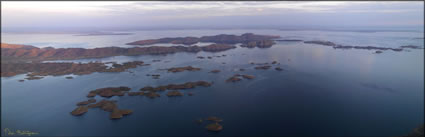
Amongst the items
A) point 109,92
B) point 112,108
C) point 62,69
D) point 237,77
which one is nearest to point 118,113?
point 112,108

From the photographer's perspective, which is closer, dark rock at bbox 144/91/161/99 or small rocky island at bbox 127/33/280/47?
dark rock at bbox 144/91/161/99

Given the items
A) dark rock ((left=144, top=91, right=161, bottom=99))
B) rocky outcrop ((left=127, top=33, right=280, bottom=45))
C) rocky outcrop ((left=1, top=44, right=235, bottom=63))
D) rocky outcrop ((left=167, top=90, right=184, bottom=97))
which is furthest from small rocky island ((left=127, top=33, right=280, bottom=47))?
rocky outcrop ((left=167, top=90, right=184, bottom=97))

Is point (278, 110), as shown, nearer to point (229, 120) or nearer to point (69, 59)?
point (229, 120)

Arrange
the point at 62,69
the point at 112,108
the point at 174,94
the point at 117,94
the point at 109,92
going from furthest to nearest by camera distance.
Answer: the point at 62,69 < the point at 109,92 < the point at 117,94 < the point at 174,94 < the point at 112,108

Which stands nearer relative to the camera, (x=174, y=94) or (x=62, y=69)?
(x=174, y=94)

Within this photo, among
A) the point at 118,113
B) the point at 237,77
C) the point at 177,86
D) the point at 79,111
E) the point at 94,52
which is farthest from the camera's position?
the point at 94,52

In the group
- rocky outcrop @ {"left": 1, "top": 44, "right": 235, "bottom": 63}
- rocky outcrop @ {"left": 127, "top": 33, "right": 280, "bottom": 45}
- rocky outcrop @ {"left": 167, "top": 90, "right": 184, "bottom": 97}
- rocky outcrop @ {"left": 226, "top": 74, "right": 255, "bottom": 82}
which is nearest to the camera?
rocky outcrop @ {"left": 167, "top": 90, "right": 184, "bottom": 97}

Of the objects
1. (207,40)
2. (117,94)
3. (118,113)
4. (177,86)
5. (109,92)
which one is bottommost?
(118,113)

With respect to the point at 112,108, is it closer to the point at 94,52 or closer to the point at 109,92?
the point at 109,92

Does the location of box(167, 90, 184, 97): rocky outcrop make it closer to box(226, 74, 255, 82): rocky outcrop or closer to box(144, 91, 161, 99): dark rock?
box(144, 91, 161, 99): dark rock

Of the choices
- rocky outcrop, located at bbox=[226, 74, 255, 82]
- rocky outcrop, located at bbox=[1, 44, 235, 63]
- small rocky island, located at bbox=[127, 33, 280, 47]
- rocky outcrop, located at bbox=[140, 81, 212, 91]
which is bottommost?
rocky outcrop, located at bbox=[140, 81, 212, 91]

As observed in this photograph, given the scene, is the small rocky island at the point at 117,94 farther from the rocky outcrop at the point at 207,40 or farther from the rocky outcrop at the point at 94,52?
the rocky outcrop at the point at 207,40
